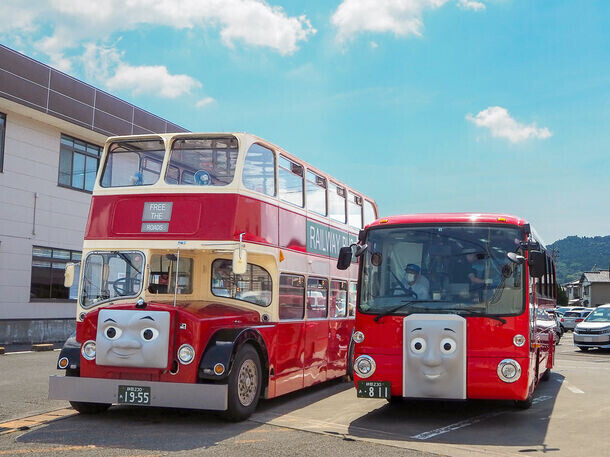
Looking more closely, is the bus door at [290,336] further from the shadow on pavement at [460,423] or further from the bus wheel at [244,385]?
the shadow on pavement at [460,423]

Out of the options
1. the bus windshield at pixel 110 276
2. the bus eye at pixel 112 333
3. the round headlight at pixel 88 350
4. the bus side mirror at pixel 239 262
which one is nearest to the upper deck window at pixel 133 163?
the bus windshield at pixel 110 276

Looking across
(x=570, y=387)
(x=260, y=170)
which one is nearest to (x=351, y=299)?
(x=570, y=387)

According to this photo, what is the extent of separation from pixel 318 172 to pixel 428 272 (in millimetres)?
4352

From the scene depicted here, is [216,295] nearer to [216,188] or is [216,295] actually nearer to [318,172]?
[216,188]

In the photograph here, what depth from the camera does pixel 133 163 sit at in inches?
408

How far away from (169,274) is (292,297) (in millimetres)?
2141

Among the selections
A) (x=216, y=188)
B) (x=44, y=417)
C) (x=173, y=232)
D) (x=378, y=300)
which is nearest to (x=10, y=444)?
(x=44, y=417)

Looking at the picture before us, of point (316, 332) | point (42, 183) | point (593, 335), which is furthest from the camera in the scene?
point (593, 335)

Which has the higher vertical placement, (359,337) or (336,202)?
(336,202)

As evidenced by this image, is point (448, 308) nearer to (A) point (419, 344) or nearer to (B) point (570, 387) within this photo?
(A) point (419, 344)

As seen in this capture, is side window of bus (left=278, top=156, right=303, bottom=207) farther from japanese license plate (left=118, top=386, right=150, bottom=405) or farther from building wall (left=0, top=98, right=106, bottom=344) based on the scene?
building wall (left=0, top=98, right=106, bottom=344)

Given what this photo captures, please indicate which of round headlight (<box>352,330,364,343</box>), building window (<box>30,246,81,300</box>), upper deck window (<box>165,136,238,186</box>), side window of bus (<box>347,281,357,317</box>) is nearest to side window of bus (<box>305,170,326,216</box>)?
side window of bus (<box>347,281,357,317</box>)

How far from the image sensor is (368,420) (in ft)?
31.3

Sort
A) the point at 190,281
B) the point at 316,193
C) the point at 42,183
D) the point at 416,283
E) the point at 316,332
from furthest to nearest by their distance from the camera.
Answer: the point at 42,183
the point at 316,193
the point at 316,332
the point at 190,281
the point at 416,283
